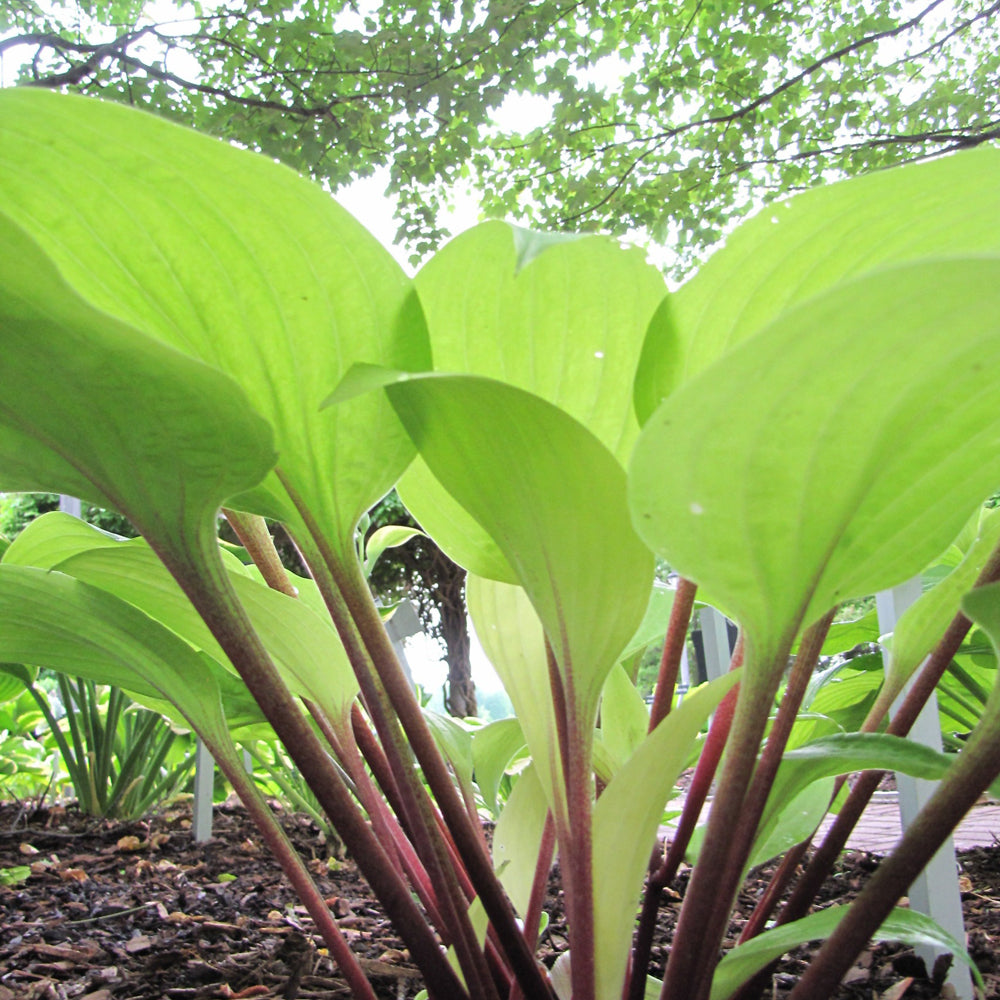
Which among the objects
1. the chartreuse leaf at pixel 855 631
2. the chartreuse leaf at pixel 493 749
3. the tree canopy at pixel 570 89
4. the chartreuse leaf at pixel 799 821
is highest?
the tree canopy at pixel 570 89

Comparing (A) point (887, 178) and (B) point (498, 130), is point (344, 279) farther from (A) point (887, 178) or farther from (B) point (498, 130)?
(B) point (498, 130)

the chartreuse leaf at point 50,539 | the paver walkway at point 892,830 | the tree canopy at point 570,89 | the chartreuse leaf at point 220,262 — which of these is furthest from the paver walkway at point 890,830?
the tree canopy at point 570,89

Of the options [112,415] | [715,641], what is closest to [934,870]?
[112,415]

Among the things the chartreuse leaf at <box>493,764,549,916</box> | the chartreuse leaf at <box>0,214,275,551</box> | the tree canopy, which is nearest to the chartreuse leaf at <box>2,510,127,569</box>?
the chartreuse leaf at <box>0,214,275,551</box>

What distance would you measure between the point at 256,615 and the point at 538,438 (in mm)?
247

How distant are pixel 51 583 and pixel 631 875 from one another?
14.2 inches

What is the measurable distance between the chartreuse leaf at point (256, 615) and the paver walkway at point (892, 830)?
1068 mm

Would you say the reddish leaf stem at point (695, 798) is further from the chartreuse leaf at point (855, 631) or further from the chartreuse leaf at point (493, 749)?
the chartreuse leaf at point (855, 631)

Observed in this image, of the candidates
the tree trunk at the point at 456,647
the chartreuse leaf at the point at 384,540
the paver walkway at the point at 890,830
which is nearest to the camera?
the chartreuse leaf at the point at 384,540

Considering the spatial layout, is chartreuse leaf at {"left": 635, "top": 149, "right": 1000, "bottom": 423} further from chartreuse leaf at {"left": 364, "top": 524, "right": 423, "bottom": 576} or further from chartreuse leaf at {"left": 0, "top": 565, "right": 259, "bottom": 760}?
chartreuse leaf at {"left": 364, "top": 524, "right": 423, "bottom": 576}

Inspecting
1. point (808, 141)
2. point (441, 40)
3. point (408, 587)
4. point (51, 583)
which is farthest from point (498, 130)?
point (51, 583)

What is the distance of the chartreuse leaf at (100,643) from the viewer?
0.47m

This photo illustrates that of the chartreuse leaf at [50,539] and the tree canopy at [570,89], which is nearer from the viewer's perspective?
the chartreuse leaf at [50,539]

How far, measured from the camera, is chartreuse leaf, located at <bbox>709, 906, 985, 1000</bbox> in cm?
43
